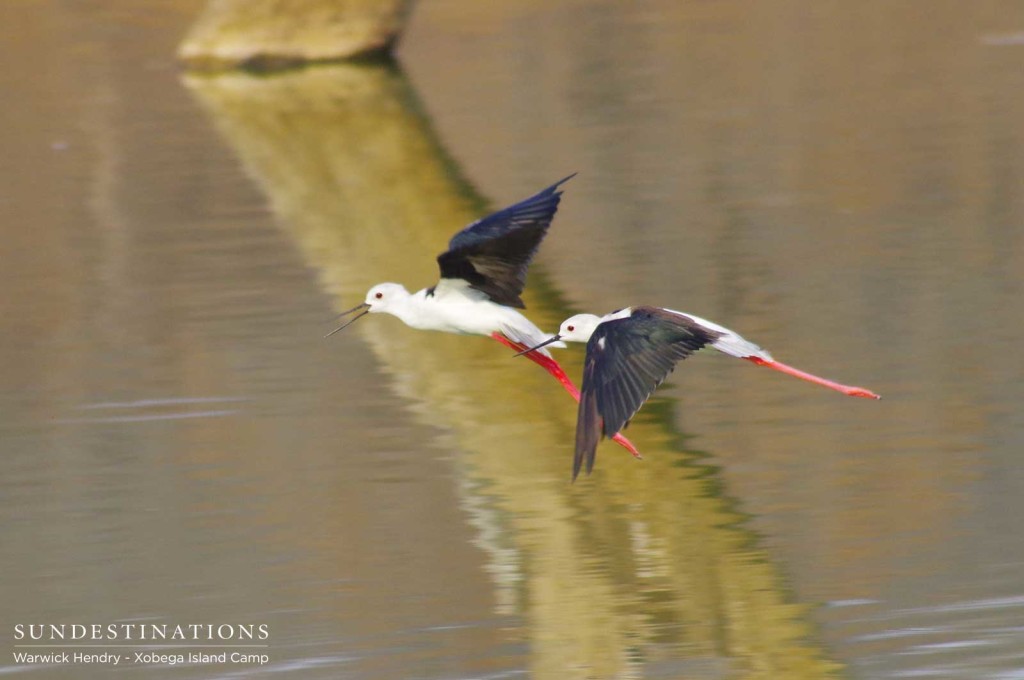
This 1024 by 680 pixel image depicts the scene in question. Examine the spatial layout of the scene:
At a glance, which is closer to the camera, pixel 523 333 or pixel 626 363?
pixel 626 363

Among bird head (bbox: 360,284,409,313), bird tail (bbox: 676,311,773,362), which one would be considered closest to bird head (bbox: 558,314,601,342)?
bird tail (bbox: 676,311,773,362)

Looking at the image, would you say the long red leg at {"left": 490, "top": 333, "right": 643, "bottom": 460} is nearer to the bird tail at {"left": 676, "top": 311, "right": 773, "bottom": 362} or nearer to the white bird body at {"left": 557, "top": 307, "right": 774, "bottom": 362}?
the white bird body at {"left": 557, "top": 307, "right": 774, "bottom": 362}

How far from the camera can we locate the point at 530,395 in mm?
8055

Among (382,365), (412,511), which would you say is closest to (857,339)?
(382,365)

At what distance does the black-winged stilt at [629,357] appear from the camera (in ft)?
18.5

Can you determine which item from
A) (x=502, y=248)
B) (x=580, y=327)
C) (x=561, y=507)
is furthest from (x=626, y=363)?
(x=561, y=507)

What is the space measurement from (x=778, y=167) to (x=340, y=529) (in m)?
6.71

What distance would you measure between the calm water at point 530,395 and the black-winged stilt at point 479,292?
62 centimetres

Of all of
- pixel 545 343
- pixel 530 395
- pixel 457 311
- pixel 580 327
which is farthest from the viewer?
pixel 530 395

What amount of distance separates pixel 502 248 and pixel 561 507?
3.11 ft

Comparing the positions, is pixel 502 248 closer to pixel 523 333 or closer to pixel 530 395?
pixel 523 333

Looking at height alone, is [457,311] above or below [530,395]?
above

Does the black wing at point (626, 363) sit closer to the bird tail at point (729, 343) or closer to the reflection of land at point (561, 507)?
the bird tail at point (729, 343)

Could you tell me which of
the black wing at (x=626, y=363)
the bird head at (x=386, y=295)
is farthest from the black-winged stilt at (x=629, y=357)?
the bird head at (x=386, y=295)
